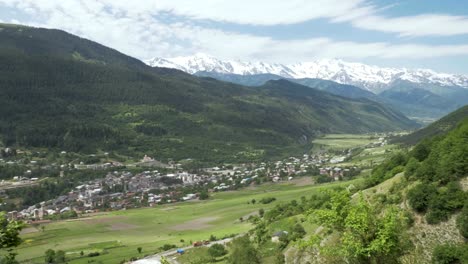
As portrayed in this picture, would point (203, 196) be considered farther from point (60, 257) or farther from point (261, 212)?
point (60, 257)

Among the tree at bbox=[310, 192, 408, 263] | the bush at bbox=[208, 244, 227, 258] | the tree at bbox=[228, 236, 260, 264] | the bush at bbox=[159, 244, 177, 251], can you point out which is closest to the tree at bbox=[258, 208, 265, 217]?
the bush at bbox=[159, 244, 177, 251]

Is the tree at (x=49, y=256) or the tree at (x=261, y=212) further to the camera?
the tree at (x=261, y=212)

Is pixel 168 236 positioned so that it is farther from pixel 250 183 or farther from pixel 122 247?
pixel 250 183

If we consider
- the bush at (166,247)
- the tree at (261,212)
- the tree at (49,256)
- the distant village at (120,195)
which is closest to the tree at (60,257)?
the tree at (49,256)

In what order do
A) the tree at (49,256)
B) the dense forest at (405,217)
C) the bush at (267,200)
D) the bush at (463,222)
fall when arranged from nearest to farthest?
the dense forest at (405,217) < the bush at (463,222) < the tree at (49,256) < the bush at (267,200)

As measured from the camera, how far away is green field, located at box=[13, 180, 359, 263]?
103 metres

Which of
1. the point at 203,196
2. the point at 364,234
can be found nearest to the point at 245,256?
the point at 364,234

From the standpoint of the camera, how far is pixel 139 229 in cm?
12588

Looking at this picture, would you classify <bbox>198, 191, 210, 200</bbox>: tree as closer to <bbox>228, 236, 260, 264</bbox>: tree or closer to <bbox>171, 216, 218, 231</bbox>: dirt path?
<bbox>171, 216, 218, 231</bbox>: dirt path

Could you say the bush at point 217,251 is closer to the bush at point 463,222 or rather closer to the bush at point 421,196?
the bush at point 421,196

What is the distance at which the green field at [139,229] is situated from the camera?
339ft

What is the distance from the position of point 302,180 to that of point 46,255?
116 meters

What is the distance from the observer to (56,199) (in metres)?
172

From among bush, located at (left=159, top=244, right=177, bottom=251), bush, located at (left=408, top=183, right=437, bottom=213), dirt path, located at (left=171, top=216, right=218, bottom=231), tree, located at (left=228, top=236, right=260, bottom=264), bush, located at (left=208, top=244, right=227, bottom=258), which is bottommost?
dirt path, located at (left=171, top=216, right=218, bottom=231)
